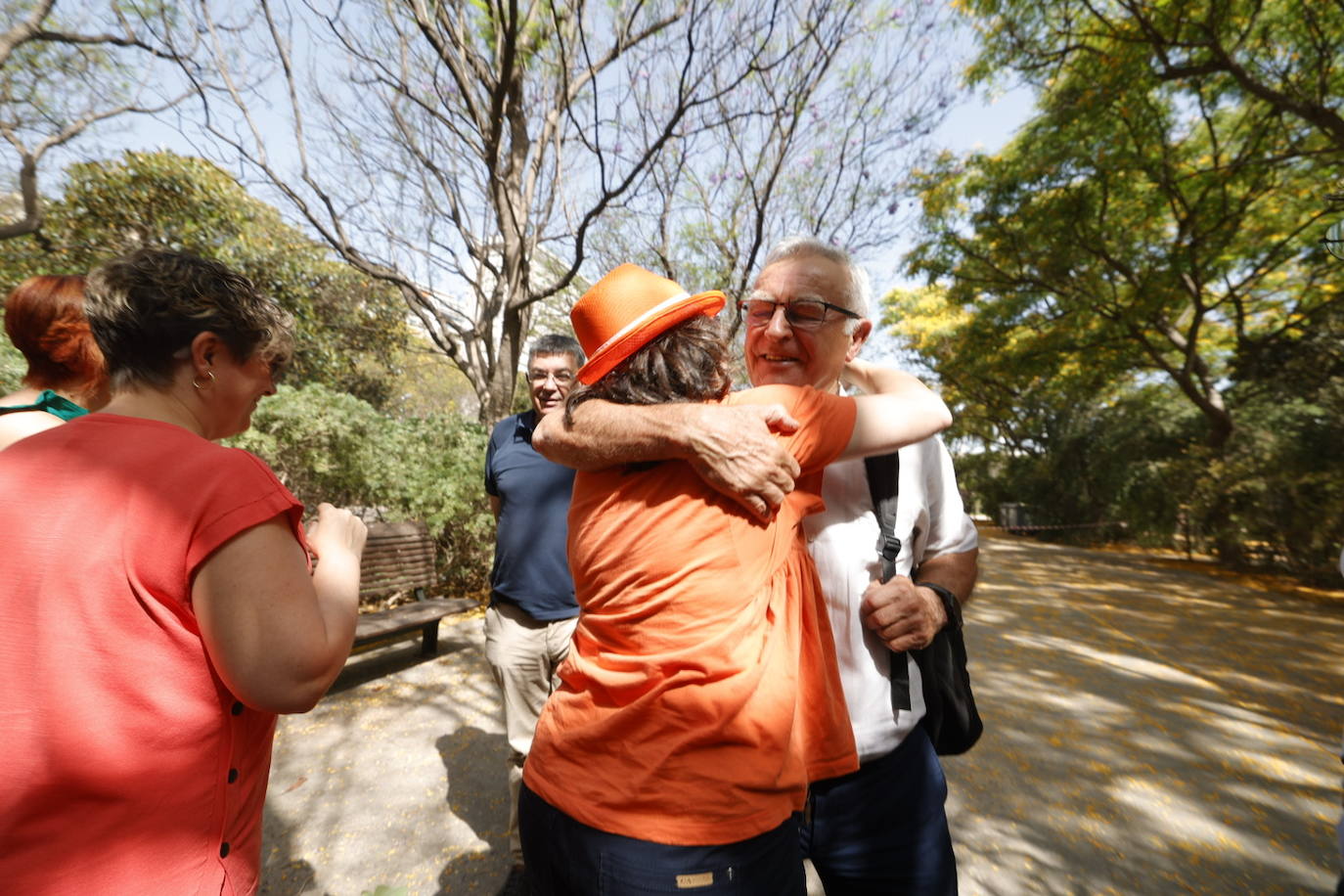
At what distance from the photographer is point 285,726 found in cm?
434

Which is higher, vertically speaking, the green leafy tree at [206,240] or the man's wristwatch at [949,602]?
the green leafy tree at [206,240]

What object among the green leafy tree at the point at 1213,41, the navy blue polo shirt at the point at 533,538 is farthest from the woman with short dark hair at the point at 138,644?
the green leafy tree at the point at 1213,41

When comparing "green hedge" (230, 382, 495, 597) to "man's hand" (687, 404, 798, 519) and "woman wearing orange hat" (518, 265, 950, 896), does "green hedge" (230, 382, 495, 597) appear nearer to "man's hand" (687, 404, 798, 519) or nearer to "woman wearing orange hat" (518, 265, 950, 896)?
"woman wearing orange hat" (518, 265, 950, 896)

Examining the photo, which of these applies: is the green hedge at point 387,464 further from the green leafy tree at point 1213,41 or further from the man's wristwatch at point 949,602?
the green leafy tree at point 1213,41

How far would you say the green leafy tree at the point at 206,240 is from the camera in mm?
10031

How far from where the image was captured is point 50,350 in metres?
1.88

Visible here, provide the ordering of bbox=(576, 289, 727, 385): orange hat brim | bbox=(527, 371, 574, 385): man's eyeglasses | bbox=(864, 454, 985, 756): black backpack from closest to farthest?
bbox=(576, 289, 727, 385): orange hat brim
bbox=(864, 454, 985, 756): black backpack
bbox=(527, 371, 574, 385): man's eyeglasses

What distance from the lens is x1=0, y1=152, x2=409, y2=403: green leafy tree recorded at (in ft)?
32.9

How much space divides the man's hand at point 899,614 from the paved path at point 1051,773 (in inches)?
91.0

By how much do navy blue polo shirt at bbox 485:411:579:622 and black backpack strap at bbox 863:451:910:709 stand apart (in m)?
1.82

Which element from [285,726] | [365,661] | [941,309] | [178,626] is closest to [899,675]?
[178,626]

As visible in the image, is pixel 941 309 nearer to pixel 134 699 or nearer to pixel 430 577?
pixel 430 577

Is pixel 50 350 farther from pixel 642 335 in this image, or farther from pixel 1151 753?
pixel 1151 753

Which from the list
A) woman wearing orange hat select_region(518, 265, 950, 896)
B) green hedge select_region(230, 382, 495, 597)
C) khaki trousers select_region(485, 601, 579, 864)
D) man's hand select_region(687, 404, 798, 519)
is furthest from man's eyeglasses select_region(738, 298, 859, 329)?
green hedge select_region(230, 382, 495, 597)
